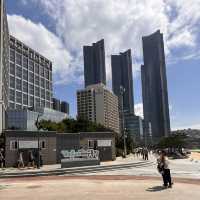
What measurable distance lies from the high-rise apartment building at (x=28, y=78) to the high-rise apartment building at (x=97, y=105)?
839 inches

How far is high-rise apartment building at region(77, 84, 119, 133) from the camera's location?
185238 mm

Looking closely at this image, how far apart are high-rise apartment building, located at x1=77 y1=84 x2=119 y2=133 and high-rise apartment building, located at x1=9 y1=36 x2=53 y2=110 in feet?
69.9

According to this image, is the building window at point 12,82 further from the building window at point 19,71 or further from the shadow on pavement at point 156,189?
the shadow on pavement at point 156,189

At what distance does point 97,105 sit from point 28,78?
44.7 meters

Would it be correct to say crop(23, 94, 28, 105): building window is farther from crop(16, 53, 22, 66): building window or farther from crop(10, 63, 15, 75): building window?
crop(16, 53, 22, 66): building window

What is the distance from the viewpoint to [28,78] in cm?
15800

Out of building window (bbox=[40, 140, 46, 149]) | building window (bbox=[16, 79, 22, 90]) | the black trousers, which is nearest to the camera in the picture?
the black trousers

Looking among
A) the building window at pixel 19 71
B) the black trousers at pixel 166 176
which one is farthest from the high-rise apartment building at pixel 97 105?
the black trousers at pixel 166 176

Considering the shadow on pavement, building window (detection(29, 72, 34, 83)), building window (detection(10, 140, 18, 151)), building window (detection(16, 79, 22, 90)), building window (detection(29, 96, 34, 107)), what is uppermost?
building window (detection(29, 72, 34, 83))

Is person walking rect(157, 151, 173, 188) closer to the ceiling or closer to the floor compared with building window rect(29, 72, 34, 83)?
closer to the floor

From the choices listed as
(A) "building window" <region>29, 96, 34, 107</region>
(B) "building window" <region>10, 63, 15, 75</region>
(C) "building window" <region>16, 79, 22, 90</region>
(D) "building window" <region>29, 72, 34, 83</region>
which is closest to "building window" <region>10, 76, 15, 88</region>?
(B) "building window" <region>10, 63, 15, 75</region>

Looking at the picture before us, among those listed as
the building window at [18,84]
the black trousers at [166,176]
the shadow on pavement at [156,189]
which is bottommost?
the shadow on pavement at [156,189]

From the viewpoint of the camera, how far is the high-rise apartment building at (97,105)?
185 meters

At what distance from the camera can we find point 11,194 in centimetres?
1542
